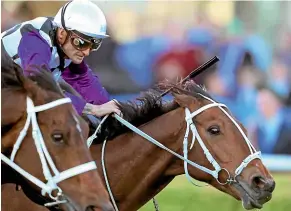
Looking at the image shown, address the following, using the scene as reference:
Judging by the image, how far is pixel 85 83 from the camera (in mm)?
4609

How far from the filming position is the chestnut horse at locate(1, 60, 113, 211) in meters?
3.10

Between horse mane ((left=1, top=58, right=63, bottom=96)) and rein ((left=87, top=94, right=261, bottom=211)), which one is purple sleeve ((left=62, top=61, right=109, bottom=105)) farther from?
horse mane ((left=1, top=58, right=63, bottom=96))

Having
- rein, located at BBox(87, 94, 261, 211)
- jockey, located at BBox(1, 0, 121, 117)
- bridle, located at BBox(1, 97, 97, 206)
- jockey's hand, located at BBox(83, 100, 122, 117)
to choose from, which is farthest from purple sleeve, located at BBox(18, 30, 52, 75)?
bridle, located at BBox(1, 97, 97, 206)

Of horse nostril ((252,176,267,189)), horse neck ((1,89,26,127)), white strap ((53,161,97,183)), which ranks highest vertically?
horse neck ((1,89,26,127))

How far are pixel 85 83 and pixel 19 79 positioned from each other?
4.46 feet

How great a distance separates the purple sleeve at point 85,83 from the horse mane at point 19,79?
1272 millimetres

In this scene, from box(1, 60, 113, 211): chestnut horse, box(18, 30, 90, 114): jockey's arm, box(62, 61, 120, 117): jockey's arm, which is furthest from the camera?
box(62, 61, 120, 117): jockey's arm

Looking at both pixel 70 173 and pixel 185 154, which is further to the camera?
pixel 185 154

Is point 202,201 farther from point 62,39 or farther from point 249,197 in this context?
point 62,39

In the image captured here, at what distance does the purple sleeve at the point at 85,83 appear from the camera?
15.0 feet

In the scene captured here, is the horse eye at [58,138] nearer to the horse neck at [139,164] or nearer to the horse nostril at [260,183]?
the horse neck at [139,164]

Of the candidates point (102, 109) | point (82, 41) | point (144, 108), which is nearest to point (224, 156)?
point (144, 108)

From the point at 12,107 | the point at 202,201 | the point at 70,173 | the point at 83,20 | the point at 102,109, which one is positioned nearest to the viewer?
the point at 70,173

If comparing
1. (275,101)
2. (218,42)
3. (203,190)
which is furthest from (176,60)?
(203,190)
